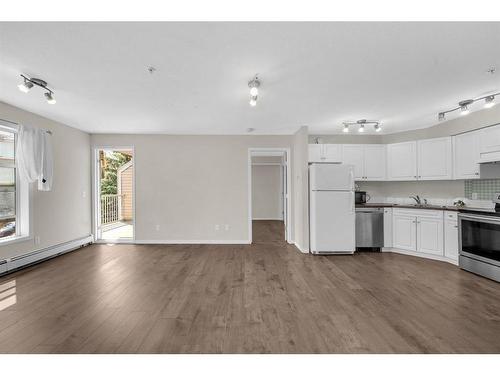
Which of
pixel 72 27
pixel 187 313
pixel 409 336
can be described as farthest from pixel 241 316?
pixel 72 27

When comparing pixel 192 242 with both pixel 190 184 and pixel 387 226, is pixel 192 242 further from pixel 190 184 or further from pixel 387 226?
pixel 387 226

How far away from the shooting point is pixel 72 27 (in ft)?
5.80

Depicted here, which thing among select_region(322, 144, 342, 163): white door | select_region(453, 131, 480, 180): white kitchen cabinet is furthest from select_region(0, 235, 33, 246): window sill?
select_region(453, 131, 480, 180): white kitchen cabinet

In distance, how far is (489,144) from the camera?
11.7 feet

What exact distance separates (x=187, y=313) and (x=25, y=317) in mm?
1533

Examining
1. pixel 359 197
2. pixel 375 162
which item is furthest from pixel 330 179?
pixel 375 162

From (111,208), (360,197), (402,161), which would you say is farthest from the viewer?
(111,208)

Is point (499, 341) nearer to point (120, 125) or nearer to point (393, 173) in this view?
point (393, 173)

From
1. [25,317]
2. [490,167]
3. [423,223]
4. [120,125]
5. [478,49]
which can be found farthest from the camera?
[120,125]

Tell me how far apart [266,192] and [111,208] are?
5.40 metres

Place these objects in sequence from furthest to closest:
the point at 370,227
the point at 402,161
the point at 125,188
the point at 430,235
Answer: the point at 125,188, the point at 402,161, the point at 370,227, the point at 430,235

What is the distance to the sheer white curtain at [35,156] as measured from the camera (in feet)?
12.1

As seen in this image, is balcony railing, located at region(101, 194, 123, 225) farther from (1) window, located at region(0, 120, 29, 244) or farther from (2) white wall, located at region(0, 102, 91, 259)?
(1) window, located at region(0, 120, 29, 244)

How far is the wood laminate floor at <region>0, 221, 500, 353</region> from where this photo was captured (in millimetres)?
1861
